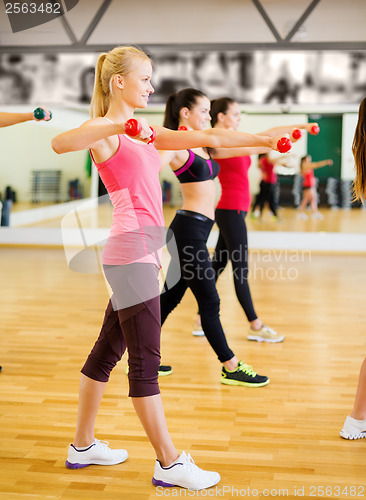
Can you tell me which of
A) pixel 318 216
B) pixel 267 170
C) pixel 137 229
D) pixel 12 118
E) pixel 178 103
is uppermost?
pixel 267 170

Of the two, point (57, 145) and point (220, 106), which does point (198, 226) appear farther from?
point (57, 145)

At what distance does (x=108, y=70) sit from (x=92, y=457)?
4.44 ft

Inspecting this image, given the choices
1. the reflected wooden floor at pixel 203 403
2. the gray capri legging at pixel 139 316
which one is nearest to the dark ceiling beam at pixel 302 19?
the reflected wooden floor at pixel 203 403

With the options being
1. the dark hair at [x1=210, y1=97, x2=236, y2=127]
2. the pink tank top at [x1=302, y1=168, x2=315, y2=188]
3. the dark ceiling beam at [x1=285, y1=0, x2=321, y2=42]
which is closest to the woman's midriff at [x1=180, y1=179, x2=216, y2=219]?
the dark hair at [x1=210, y1=97, x2=236, y2=127]

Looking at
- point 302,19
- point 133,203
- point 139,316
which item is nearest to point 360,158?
point 133,203

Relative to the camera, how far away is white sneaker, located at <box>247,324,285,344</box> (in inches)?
161

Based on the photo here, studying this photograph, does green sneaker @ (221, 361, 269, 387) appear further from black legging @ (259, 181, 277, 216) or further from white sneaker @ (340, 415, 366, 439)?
black legging @ (259, 181, 277, 216)

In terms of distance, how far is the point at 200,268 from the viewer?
3.05 meters

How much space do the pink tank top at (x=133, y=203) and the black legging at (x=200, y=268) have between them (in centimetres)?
104

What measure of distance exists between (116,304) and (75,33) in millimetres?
6678

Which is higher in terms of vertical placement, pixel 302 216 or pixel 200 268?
pixel 302 216

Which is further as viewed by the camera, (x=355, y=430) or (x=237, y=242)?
(x=237, y=242)

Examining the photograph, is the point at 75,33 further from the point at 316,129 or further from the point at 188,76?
the point at 316,129

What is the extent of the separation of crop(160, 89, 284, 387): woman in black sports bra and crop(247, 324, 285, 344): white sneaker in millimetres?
850
